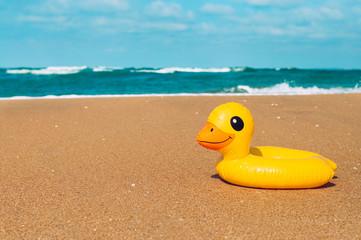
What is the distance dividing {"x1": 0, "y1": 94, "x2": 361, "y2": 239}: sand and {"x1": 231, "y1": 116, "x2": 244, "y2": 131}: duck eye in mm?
628

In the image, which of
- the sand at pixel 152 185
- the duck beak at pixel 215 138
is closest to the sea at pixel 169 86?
the sand at pixel 152 185

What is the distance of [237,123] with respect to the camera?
353 cm

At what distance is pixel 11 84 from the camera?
19453 mm

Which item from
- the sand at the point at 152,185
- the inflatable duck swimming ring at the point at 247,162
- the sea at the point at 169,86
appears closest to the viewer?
the sand at the point at 152,185

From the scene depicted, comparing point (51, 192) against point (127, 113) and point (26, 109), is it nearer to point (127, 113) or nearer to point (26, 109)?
point (127, 113)

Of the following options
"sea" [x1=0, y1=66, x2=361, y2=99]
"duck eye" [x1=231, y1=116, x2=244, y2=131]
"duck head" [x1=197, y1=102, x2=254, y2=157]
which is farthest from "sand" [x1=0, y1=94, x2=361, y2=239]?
"sea" [x1=0, y1=66, x2=361, y2=99]

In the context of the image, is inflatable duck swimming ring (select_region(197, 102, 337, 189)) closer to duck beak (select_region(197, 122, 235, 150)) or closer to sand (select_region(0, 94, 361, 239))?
duck beak (select_region(197, 122, 235, 150))

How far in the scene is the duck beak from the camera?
11.5 feet

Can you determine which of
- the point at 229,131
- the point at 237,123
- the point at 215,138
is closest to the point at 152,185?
the point at 215,138

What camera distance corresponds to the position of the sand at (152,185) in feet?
9.34

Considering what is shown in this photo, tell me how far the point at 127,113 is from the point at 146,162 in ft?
11.4

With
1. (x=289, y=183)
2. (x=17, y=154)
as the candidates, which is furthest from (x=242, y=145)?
(x=17, y=154)

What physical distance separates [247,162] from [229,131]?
1.16 feet

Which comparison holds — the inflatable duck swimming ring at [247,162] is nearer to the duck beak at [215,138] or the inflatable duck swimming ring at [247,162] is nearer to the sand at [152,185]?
the duck beak at [215,138]
